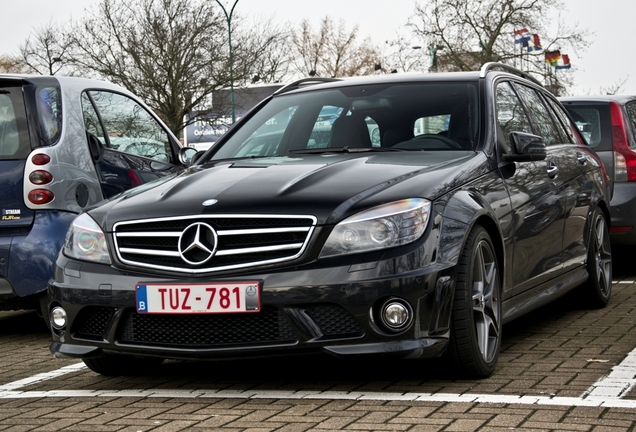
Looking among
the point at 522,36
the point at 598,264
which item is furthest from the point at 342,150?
the point at 522,36

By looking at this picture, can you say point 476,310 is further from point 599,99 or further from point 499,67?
point 599,99

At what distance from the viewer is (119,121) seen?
8320 mm

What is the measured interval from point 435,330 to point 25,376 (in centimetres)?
242

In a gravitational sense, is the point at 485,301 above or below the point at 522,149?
below

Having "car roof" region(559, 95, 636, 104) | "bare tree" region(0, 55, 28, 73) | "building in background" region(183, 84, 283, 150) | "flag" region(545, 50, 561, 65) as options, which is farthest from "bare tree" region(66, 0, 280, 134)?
"car roof" region(559, 95, 636, 104)

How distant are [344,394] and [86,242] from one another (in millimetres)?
1416

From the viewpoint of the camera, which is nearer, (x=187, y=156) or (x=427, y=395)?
(x=427, y=395)

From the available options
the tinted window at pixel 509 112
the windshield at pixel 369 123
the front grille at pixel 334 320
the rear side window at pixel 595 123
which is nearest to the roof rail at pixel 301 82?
the windshield at pixel 369 123

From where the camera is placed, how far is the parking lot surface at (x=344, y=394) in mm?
4332

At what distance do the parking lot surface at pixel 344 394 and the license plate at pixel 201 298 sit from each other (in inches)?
16.7

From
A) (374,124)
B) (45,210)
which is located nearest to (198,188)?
(374,124)

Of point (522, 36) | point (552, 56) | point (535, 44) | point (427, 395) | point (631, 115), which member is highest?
point (522, 36)

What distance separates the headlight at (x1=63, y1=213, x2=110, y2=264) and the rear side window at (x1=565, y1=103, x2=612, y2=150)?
555 cm

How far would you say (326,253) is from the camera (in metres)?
4.68
